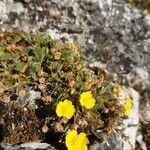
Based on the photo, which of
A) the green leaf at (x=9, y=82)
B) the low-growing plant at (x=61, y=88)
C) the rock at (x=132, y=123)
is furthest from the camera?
the rock at (x=132, y=123)

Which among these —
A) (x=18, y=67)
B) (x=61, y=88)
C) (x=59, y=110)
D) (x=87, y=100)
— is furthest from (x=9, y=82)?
(x=87, y=100)

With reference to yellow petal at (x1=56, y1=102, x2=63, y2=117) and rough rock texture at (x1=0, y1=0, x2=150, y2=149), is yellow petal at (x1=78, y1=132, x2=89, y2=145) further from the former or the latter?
rough rock texture at (x1=0, y1=0, x2=150, y2=149)

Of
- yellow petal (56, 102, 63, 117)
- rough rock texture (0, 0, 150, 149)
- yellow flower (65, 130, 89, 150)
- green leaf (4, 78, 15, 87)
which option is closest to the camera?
yellow flower (65, 130, 89, 150)

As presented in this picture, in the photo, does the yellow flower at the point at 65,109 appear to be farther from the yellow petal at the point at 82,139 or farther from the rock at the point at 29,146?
the rock at the point at 29,146

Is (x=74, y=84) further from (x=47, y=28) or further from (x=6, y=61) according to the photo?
(x=47, y=28)

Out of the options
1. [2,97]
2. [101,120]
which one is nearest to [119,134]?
[101,120]

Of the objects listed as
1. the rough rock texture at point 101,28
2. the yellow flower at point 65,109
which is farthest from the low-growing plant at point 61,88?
the rough rock texture at point 101,28

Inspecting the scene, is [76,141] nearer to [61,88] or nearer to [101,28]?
[61,88]

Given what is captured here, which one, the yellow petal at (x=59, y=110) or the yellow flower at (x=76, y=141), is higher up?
the yellow petal at (x=59, y=110)

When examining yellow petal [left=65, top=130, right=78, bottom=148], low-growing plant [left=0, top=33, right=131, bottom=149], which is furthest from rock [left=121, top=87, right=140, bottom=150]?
yellow petal [left=65, top=130, right=78, bottom=148]
